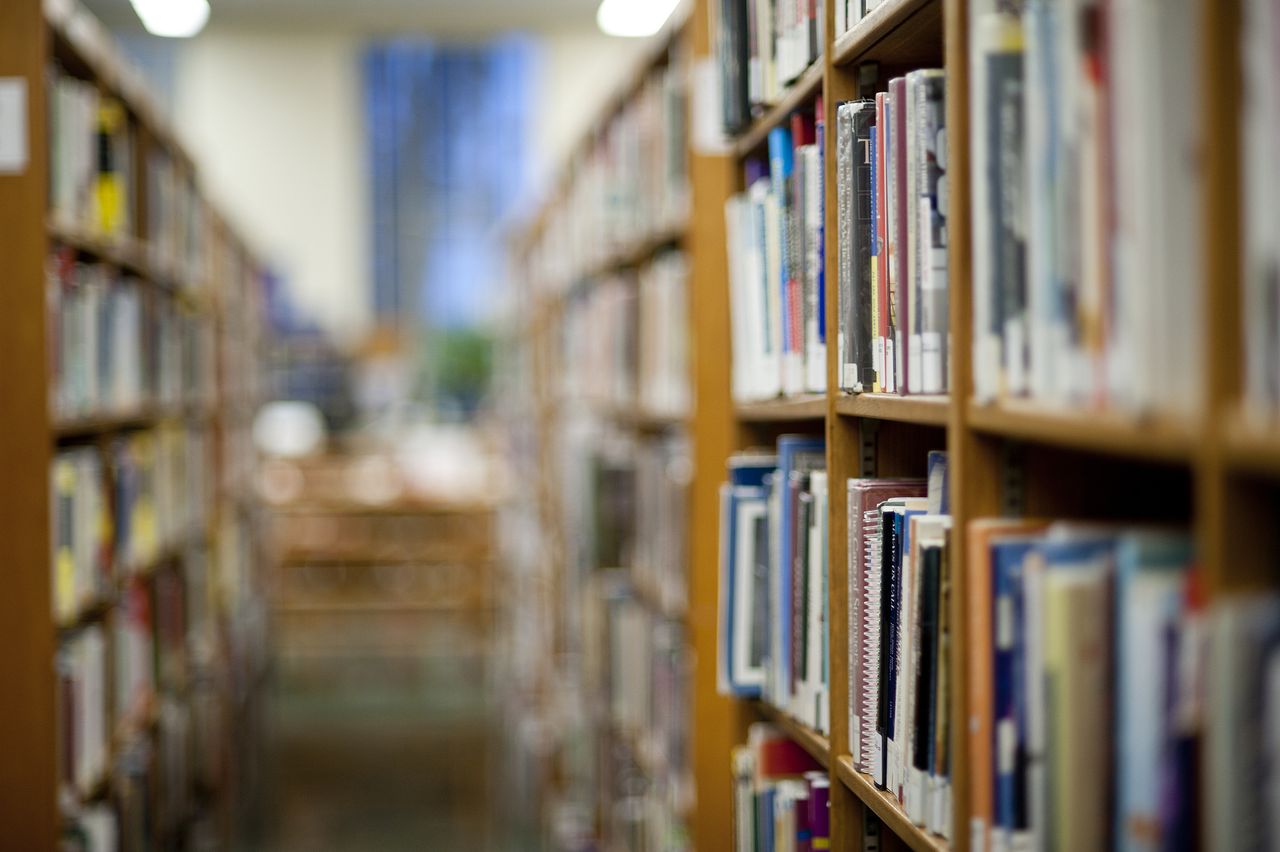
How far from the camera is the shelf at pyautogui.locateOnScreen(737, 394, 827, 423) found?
1.70 metres

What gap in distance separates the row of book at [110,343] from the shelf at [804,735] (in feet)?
4.72

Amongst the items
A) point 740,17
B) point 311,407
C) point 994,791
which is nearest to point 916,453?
point 994,791

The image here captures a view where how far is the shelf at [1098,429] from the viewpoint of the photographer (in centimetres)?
84

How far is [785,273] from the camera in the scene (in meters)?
1.82

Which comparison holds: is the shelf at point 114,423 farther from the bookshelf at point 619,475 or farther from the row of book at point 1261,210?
the row of book at point 1261,210

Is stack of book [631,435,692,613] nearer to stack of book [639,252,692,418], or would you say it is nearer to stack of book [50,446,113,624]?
stack of book [639,252,692,418]

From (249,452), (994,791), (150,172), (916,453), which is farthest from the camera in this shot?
Answer: (249,452)

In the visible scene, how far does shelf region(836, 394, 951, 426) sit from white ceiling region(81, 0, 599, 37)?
8.48 meters

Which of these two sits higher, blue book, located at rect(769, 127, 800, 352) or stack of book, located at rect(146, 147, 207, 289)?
stack of book, located at rect(146, 147, 207, 289)

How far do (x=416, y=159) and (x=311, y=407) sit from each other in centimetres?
287

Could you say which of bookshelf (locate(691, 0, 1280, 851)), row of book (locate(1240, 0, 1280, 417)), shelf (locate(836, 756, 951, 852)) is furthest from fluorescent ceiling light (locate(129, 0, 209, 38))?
row of book (locate(1240, 0, 1280, 417))

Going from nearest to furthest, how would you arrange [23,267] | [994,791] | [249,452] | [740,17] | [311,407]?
[994,791] < [740,17] < [23,267] < [249,452] < [311,407]

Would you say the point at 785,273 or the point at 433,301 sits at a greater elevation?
the point at 433,301

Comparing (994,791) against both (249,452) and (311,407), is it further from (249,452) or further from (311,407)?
(311,407)
